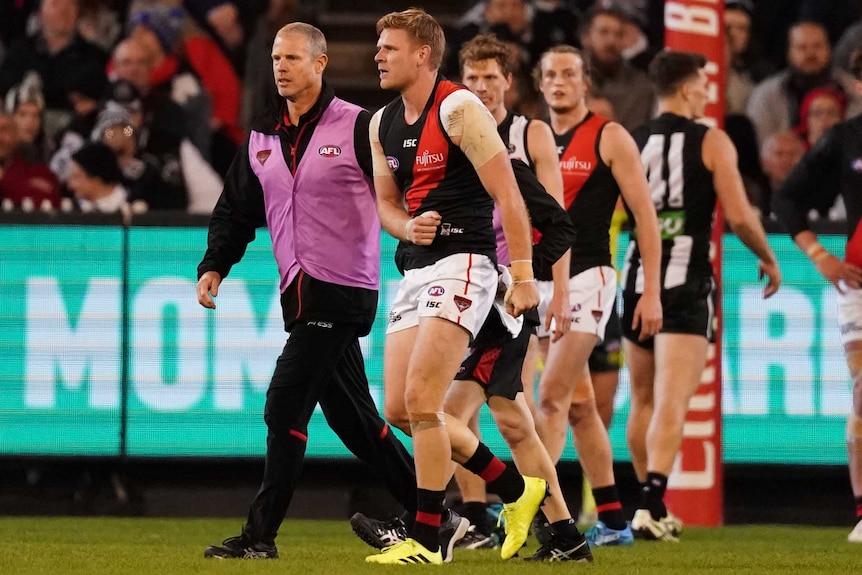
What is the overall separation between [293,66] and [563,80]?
1.83 meters

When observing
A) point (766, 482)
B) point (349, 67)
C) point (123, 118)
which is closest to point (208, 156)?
point (123, 118)

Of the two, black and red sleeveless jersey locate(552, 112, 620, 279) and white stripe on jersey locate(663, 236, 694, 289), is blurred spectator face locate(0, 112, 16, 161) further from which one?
white stripe on jersey locate(663, 236, 694, 289)

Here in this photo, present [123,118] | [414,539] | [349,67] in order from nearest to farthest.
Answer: [414,539] → [123,118] → [349,67]

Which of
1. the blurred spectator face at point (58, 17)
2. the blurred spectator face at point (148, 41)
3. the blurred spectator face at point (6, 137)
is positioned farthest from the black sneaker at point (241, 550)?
the blurred spectator face at point (58, 17)

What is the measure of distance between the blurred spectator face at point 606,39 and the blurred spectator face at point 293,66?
252 inches

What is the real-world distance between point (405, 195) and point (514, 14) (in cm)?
737

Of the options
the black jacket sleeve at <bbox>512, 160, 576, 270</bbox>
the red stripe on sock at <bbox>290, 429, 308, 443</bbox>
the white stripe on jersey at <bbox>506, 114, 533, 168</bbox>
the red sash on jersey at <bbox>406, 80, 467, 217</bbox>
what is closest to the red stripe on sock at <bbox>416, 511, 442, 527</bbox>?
the red stripe on sock at <bbox>290, 429, 308, 443</bbox>

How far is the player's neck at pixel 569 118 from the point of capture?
8.55 m

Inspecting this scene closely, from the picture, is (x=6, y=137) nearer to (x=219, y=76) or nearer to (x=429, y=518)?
(x=219, y=76)

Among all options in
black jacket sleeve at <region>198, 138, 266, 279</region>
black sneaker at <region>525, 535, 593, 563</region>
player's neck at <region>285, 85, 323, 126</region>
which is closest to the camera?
black sneaker at <region>525, 535, 593, 563</region>

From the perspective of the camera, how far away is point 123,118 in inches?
496

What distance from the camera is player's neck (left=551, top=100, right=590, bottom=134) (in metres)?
8.55

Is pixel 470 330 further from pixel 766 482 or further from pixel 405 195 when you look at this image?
pixel 766 482

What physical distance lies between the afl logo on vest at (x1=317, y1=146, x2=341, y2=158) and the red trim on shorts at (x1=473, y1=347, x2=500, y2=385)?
1063mm
